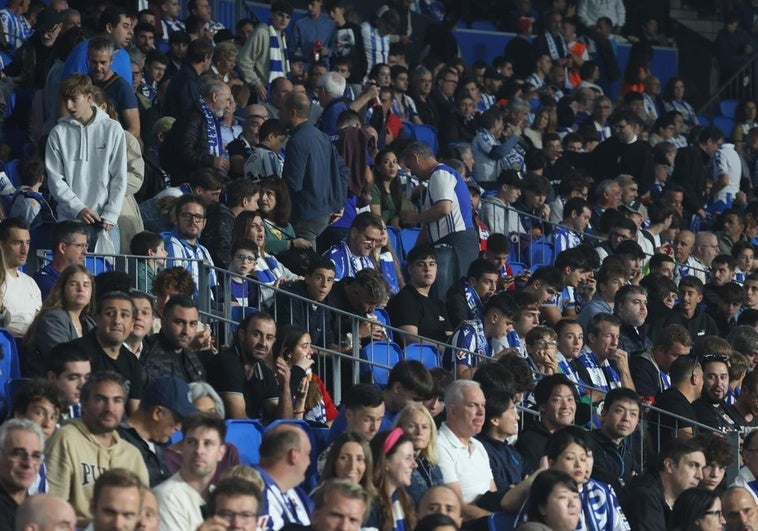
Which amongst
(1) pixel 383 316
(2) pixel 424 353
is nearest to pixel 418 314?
(1) pixel 383 316

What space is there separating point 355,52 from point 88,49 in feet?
Result: 22.5

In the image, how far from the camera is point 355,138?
1462 cm

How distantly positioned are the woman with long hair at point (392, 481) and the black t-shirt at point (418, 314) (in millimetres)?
3690

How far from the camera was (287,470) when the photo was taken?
8.59 metres

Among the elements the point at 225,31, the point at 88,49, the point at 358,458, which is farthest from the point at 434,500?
the point at 225,31

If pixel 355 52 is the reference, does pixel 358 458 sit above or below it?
below

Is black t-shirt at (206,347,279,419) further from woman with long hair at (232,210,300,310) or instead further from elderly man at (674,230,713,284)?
elderly man at (674,230,713,284)

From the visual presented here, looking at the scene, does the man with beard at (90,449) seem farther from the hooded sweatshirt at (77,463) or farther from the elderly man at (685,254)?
the elderly man at (685,254)

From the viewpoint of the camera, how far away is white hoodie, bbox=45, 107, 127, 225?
11.6 metres

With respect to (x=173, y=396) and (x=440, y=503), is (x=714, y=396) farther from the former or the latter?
(x=173, y=396)

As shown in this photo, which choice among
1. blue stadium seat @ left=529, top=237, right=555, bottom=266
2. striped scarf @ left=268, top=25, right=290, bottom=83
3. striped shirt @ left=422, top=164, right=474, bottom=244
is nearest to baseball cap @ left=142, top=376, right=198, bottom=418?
striped shirt @ left=422, top=164, right=474, bottom=244

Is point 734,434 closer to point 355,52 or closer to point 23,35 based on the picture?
point 23,35

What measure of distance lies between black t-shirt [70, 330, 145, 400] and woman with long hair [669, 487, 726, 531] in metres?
2.88

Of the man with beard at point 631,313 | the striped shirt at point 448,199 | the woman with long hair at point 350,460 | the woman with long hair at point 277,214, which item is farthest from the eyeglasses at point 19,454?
the striped shirt at point 448,199
